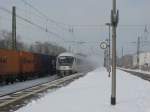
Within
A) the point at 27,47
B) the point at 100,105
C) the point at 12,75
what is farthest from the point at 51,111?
the point at 27,47

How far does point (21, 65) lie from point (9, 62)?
16.8ft

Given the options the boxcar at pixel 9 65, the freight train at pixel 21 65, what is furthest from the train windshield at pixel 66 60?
the boxcar at pixel 9 65

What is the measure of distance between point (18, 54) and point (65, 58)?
16.9m

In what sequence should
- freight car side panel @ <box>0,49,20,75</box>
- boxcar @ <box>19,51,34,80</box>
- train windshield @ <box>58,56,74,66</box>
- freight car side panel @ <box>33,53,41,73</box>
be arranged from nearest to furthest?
freight car side panel @ <box>0,49,20,75</box>
boxcar @ <box>19,51,34,80</box>
freight car side panel @ <box>33,53,41,73</box>
train windshield @ <box>58,56,74,66</box>

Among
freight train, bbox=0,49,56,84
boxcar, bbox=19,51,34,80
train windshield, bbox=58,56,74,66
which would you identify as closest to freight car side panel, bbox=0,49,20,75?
freight train, bbox=0,49,56,84

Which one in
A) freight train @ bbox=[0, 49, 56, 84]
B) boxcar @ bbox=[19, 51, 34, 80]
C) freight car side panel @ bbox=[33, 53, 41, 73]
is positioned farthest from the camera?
freight car side panel @ bbox=[33, 53, 41, 73]

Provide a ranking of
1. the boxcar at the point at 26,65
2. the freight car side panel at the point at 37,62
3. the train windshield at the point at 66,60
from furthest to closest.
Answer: the train windshield at the point at 66,60 < the freight car side panel at the point at 37,62 < the boxcar at the point at 26,65

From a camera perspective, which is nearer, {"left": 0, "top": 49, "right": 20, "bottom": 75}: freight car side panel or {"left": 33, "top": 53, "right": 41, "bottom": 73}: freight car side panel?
{"left": 0, "top": 49, "right": 20, "bottom": 75}: freight car side panel

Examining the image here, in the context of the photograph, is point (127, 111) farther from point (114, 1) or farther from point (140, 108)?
point (114, 1)

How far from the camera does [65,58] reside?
58625 millimetres

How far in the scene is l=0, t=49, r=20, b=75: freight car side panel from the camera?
1429 inches

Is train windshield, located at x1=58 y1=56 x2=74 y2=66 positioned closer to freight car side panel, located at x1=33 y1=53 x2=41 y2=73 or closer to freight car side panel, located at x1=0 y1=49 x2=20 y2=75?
freight car side panel, located at x1=33 y1=53 x2=41 y2=73

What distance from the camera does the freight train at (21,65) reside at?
122 ft

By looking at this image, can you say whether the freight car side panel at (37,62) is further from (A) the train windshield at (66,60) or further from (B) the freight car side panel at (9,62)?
(B) the freight car side panel at (9,62)
